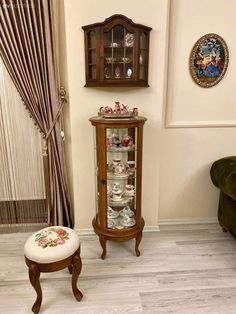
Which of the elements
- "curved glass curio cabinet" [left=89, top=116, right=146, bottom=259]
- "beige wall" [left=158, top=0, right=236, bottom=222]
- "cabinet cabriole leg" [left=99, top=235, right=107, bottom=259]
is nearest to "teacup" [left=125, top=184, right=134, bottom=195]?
"curved glass curio cabinet" [left=89, top=116, right=146, bottom=259]

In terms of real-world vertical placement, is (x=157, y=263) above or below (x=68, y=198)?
below

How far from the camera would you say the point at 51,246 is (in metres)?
1.73

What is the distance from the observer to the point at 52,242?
1772 millimetres

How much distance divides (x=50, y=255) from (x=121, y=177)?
881mm

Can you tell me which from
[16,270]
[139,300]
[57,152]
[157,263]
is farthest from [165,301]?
[57,152]

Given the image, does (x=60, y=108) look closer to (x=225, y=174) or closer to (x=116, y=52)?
(x=116, y=52)

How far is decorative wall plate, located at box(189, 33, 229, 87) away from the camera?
244 centimetres

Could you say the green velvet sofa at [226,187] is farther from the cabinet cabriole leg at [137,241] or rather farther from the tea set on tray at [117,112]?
the tea set on tray at [117,112]

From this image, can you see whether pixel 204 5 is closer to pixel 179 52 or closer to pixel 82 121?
pixel 179 52

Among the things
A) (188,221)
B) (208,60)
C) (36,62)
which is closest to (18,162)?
(36,62)

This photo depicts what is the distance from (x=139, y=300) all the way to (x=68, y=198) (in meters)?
1.22

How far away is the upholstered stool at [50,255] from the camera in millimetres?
1673

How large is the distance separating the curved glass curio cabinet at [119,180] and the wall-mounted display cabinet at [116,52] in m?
0.35

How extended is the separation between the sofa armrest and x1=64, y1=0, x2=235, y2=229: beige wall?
6.1 inches
